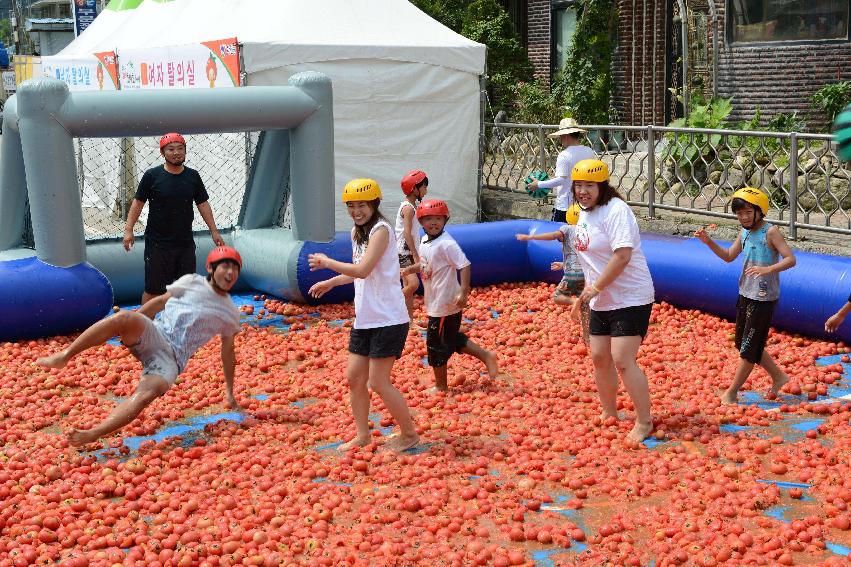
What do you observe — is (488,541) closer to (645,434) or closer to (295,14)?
(645,434)

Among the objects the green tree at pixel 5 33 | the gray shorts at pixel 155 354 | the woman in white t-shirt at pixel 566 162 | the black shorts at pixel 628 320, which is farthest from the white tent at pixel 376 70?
the green tree at pixel 5 33

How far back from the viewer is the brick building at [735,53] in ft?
49.0

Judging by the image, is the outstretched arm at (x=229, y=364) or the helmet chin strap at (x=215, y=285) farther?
the outstretched arm at (x=229, y=364)

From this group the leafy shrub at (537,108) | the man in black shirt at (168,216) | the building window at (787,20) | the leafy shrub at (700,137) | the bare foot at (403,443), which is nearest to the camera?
the bare foot at (403,443)

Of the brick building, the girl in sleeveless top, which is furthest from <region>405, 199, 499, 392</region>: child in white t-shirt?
the brick building

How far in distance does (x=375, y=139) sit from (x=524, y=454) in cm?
855

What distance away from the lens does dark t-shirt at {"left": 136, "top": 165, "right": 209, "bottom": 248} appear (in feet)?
29.5

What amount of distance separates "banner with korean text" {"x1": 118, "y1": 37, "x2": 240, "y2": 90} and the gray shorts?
22.8ft

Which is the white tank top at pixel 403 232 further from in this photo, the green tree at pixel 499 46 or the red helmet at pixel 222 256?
the green tree at pixel 499 46

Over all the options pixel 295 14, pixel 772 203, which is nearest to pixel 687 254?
pixel 772 203

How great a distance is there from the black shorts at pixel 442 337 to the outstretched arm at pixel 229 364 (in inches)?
56.0

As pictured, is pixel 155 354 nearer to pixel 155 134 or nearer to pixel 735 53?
pixel 155 134

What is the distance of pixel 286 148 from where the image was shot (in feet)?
37.9

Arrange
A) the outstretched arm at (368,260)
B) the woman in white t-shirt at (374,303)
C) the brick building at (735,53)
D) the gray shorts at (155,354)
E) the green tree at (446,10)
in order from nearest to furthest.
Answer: the outstretched arm at (368,260)
the woman in white t-shirt at (374,303)
the gray shorts at (155,354)
the brick building at (735,53)
the green tree at (446,10)
